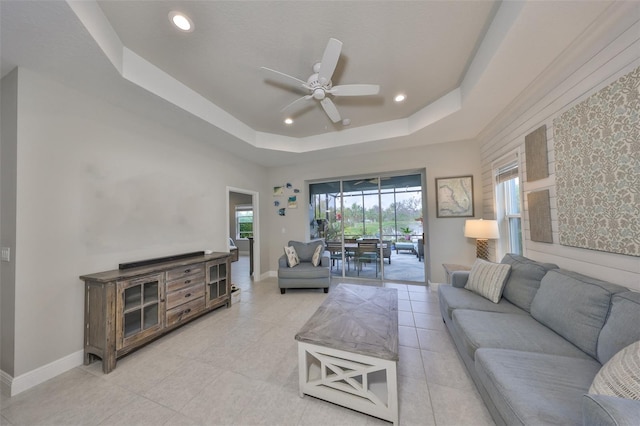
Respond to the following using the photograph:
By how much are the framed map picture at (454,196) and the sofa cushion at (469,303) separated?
1.92m

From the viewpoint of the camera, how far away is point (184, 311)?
2.76 metres

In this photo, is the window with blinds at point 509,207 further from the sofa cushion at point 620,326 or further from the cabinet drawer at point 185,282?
the cabinet drawer at point 185,282

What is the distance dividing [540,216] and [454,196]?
179 centimetres

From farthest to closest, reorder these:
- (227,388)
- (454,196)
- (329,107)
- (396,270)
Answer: (396,270) → (454,196) → (329,107) → (227,388)

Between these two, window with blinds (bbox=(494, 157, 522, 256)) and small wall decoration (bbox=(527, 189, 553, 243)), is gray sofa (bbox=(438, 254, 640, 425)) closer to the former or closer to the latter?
small wall decoration (bbox=(527, 189, 553, 243))

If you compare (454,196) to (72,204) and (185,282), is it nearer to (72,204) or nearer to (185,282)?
(185,282)

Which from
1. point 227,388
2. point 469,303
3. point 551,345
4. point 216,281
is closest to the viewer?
point 551,345

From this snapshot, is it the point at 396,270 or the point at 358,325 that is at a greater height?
the point at 358,325

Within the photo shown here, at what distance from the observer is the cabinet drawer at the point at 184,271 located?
8.63ft

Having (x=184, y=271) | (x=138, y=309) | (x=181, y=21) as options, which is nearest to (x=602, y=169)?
(x=181, y=21)

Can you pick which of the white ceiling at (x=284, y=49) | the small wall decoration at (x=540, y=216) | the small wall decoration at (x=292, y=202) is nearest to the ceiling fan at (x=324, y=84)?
the white ceiling at (x=284, y=49)

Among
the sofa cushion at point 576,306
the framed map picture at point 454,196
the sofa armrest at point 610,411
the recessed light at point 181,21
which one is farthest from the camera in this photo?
the framed map picture at point 454,196

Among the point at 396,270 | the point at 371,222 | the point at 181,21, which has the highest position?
the point at 181,21

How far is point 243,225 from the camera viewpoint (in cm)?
919
